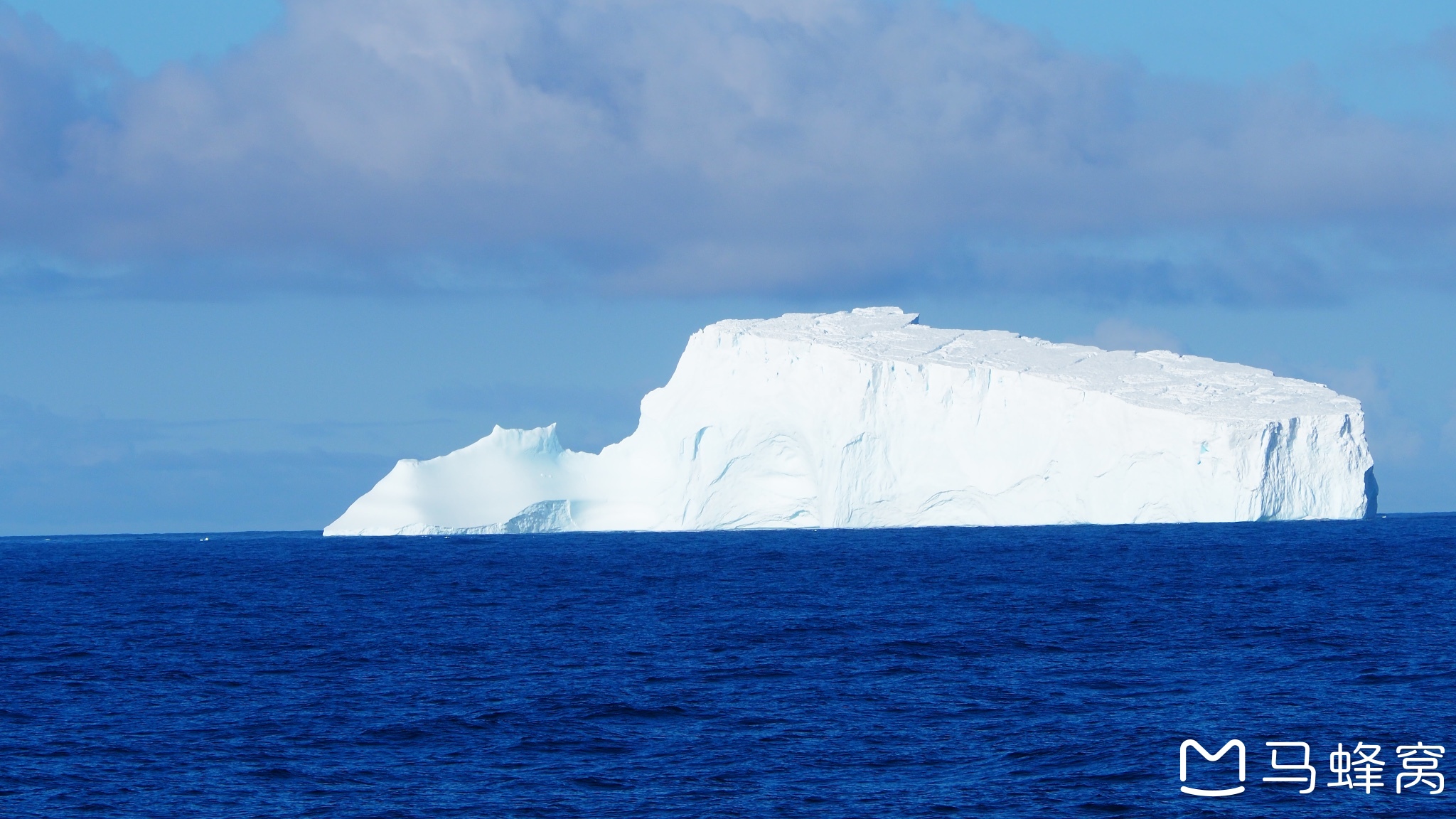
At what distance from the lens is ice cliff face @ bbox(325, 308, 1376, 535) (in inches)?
1639

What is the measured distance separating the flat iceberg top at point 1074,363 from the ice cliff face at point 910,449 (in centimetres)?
13

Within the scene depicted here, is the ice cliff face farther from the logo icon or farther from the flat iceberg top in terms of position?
the logo icon

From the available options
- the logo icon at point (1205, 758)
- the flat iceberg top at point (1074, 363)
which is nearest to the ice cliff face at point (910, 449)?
the flat iceberg top at point (1074, 363)

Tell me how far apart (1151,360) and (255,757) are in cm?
4137

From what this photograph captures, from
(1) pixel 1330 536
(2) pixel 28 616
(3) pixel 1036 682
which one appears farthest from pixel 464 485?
(3) pixel 1036 682

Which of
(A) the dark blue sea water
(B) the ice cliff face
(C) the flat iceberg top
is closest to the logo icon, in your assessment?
(A) the dark blue sea water

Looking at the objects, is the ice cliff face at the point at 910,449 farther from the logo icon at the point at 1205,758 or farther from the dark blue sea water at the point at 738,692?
the logo icon at the point at 1205,758

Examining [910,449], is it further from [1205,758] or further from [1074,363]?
[1205,758]

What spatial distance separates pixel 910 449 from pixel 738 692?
1151 inches

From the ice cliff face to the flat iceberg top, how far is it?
13 cm

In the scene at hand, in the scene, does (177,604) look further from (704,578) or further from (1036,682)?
(1036,682)

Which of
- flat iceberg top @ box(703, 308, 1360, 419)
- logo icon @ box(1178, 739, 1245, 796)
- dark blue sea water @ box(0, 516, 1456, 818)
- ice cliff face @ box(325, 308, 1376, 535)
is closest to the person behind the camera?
logo icon @ box(1178, 739, 1245, 796)

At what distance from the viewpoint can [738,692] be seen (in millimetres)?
16109

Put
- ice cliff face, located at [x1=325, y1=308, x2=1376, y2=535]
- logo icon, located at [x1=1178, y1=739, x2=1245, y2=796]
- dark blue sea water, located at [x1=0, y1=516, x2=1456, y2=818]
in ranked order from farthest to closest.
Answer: ice cliff face, located at [x1=325, y1=308, x2=1376, y2=535], dark blue sea water, located at [x1=0, y1=516, x2=1456, y2=818], logo icon, located at [x1=1178, y1=739, x2=1245, y2=796]
